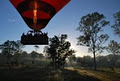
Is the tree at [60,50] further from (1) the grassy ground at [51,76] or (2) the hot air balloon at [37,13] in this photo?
(2) the hot air balloon at [37,13]

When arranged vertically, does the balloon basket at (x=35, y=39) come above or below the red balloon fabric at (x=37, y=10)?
below

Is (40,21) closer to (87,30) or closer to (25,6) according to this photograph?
(25,6)

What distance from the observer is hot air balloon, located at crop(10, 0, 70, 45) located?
15.4 ft

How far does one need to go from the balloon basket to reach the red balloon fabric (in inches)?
10.3

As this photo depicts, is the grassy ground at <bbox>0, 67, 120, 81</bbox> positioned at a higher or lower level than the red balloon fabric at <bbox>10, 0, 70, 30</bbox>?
lower

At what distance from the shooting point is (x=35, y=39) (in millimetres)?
5773

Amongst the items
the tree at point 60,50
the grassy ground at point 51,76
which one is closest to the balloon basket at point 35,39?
the grassy ground at point 51,76

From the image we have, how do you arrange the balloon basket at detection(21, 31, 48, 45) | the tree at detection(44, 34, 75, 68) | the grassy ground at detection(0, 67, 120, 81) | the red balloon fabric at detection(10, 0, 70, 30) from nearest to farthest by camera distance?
the red balloon fabric at detection(10, 0, 70, 30) → the balloon basket at detection(21, 31, 48, 45) → the grassy ground at detection(0, 67, 120, 81) → the tree at detection(44, 34, 75, 68)

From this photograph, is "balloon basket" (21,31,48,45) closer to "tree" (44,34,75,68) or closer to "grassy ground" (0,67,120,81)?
"grassy ground" (0,67,120,81)

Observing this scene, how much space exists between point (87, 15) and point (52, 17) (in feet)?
126

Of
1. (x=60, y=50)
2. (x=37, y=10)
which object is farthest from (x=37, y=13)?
(x=60, y=50)

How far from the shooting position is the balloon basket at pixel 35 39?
5723mm

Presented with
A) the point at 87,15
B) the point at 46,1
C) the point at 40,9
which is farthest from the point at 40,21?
the point at 87,15

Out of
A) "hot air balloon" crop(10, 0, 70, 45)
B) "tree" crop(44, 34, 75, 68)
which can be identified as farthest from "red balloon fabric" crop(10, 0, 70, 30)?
"tree" crop(44, 34, 75, 68)
